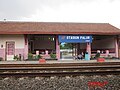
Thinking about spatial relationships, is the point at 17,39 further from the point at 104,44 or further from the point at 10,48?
the point at 104,44

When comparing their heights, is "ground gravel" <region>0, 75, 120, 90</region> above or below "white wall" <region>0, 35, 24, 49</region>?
below

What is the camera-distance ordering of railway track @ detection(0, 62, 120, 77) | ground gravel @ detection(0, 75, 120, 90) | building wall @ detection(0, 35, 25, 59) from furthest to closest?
building wall @ detection(0, 35, 25, 59)
railway track @ detection(0, 62, 120, 77)
ground gravel @ detection(0, 75, 120, 90)

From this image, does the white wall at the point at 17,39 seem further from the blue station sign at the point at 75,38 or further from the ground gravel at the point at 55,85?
the ground gravel at the point at 55,85

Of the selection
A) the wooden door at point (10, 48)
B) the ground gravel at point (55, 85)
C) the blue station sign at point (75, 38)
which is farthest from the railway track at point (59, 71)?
the wooden door at point (10, 48)

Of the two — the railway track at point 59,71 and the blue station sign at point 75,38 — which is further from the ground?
the blue station sign at point 75,38

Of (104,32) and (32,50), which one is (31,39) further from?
(104,32)

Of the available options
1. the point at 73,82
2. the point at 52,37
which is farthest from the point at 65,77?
the point at 52,37

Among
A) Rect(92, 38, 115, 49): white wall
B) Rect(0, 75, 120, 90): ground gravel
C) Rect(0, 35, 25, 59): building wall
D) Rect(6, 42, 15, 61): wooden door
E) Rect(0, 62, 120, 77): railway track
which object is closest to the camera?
Rect(0, 75, 120, 90): ground gravel

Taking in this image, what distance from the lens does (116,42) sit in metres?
27.5

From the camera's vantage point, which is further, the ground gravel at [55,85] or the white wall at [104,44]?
the white wall at [104,44]

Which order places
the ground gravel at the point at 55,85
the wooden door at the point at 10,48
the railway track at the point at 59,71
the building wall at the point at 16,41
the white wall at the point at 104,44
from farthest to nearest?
the white wall at the point at 104,44
the wooden door at the point at 10,48
the building wall at the point at 16,41
the railway track at the point at 59,71
the ground gravel at the point at 55,85

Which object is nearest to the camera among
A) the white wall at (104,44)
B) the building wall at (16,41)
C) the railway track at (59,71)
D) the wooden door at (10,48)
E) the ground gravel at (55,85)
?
the ground gravel at (55,85)

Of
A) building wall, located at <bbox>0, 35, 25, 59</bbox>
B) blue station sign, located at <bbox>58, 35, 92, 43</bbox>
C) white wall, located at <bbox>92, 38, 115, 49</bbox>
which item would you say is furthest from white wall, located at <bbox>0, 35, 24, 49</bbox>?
white wall, located at <bbox>92, 38, 115, 49</bbox>

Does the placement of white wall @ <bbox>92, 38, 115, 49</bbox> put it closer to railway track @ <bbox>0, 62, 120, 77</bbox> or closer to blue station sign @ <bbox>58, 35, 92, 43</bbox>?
blue station sign @ <bbox>58, 35, 92, 43</bbox>
